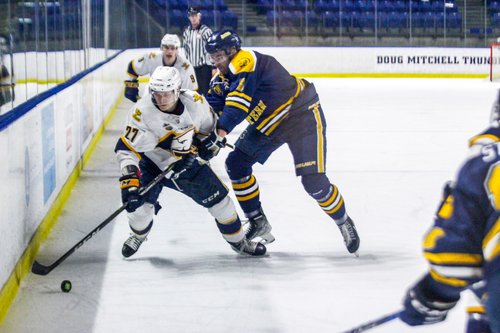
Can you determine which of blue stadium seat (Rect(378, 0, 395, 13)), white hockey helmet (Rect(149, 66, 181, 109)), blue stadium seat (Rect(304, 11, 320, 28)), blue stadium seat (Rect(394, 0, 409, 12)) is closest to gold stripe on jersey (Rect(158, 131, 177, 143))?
white hockey helmet (Rect(149, 66, 181, 109))

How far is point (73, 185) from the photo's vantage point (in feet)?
19.4

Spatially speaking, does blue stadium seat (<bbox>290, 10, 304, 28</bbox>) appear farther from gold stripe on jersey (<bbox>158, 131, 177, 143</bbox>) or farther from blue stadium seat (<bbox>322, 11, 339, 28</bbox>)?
gold stripe on jersey (<bbox>158, 131, 177, 143</bbox>)

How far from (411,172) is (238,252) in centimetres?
270

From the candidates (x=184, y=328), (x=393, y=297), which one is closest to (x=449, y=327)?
(x=393, y=297)

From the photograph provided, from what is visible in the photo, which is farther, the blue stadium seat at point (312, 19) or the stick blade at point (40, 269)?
the blue stadium seat at point (312, 19)

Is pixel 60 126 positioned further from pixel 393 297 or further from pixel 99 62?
pixel 99 62

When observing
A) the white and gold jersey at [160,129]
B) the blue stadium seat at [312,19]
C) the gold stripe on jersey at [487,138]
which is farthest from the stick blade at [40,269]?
the blue stadium seat at [312,19]

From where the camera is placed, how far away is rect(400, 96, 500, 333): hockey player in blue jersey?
1354 millimetres

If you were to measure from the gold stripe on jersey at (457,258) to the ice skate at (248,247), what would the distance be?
2.72 meters

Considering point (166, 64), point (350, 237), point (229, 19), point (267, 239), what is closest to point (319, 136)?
point (350, 237)

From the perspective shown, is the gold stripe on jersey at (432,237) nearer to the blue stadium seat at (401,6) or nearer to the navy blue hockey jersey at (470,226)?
the navy blue hockey jersey at (470,226)

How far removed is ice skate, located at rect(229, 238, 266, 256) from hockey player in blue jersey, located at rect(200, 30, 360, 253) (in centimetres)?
20

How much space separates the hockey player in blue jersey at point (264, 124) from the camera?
4066mm

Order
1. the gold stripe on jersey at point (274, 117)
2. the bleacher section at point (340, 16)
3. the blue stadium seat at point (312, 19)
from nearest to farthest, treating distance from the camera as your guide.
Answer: the gold stripe on jersey at point (274, 117)
the bleacher section at point (340, 16)
the blue stadium seat at point (312, 19)
